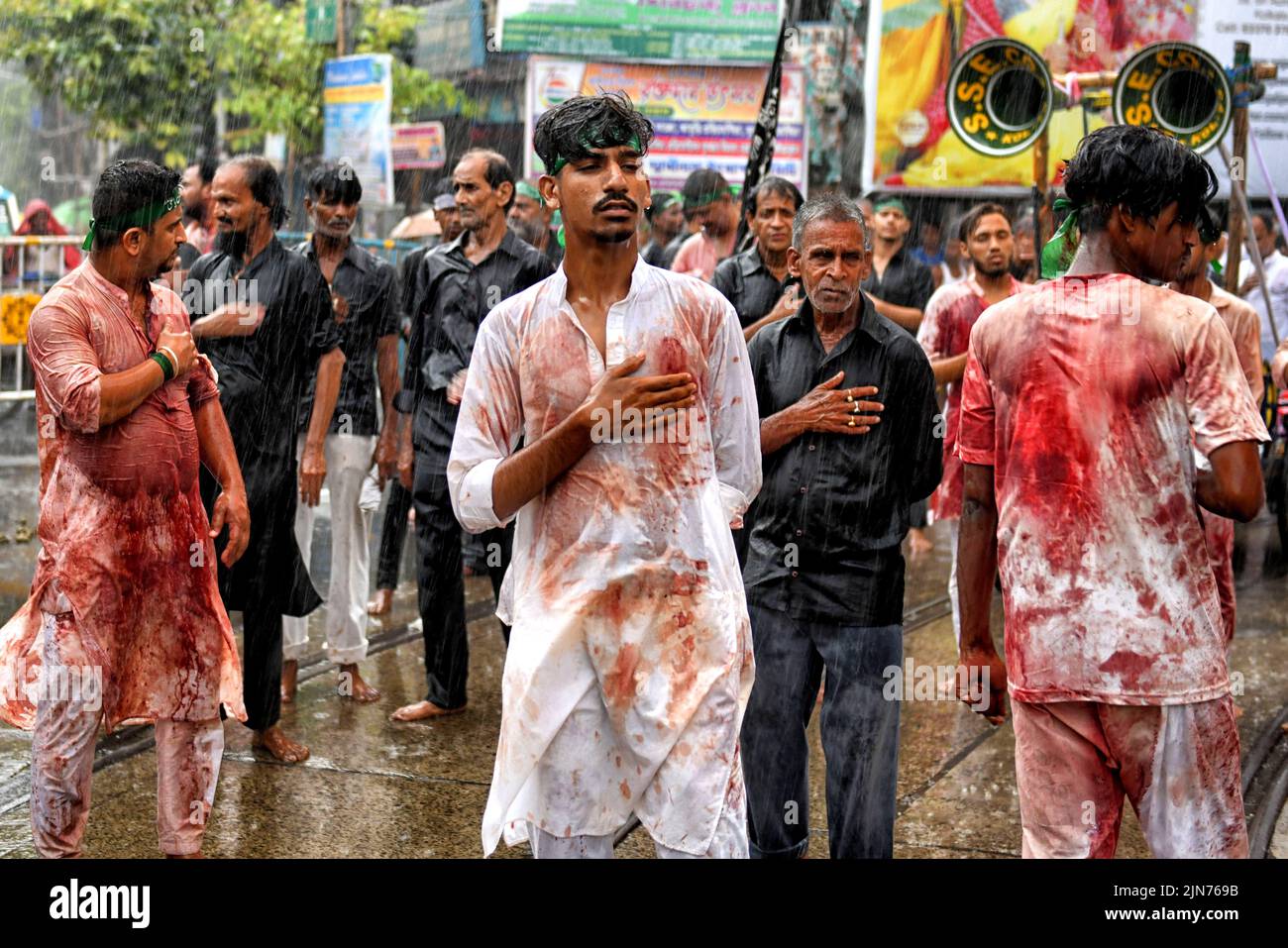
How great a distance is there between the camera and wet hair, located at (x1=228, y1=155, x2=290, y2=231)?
578 cm

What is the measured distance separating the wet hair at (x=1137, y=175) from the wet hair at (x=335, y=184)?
406 cm

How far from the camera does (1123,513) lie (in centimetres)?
318

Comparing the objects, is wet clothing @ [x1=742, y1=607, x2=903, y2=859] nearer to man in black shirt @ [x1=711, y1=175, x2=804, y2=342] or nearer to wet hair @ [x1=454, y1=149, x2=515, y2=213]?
man in black shirt @ [x1=711, y1=175, x2=804, y2=342]

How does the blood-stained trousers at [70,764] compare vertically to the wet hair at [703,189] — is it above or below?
below

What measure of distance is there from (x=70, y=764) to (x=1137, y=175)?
3036 millimetres

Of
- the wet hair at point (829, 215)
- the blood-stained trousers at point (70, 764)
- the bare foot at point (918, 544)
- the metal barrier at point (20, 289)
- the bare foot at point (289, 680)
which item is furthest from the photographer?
the metal barrier at point (20, 289)

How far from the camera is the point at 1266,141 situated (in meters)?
15.6

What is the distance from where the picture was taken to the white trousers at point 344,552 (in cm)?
659

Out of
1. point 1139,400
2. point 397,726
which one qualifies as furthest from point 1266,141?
point 1139,400

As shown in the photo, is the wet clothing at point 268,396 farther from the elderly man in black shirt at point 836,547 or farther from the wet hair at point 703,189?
the wet hair at point 703,189

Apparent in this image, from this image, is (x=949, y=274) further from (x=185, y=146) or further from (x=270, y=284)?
(x=185, y=146)

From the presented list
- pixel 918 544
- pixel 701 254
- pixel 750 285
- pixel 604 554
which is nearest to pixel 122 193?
pixel 604 554

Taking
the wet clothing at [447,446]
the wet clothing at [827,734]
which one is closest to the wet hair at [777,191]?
the wet clothing at [447,446]

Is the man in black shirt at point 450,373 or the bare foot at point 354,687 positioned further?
the bare foot at point 354,687
